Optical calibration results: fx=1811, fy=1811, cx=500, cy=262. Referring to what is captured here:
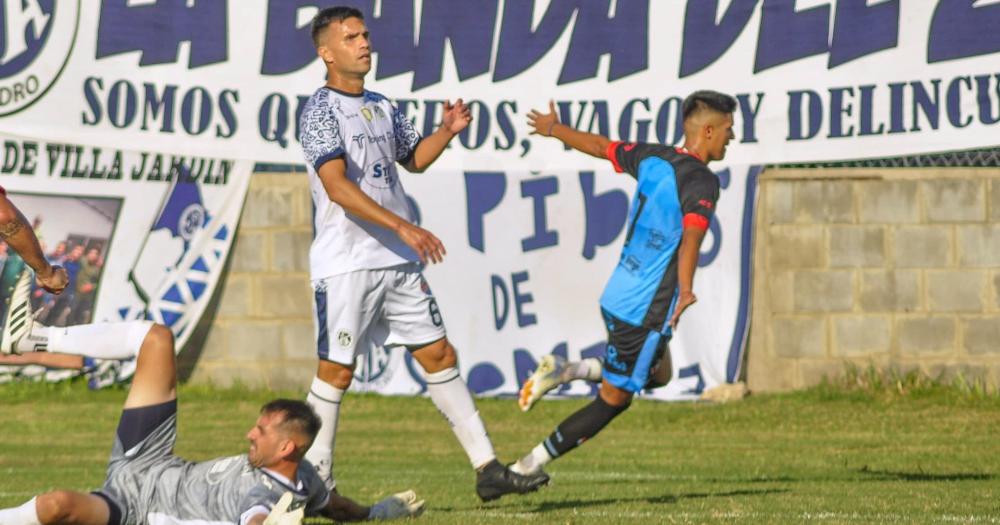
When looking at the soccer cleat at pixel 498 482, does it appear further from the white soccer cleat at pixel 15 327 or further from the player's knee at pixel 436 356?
the white soccer cleat at pixel 15 327

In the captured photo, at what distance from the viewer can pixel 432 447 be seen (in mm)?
13586

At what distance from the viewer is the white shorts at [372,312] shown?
8.49 metres

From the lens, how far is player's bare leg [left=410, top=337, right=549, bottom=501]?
8633mm

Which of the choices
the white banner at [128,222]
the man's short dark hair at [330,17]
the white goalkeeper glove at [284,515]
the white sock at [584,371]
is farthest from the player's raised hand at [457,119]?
the white banner at [128,222]

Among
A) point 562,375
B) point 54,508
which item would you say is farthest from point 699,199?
point 54,508

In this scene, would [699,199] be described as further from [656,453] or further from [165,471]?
[656,453]

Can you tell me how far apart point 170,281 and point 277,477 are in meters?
9.11

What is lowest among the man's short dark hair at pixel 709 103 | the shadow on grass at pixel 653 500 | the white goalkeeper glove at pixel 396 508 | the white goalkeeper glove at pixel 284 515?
the shadow on grass at pixel 653 500

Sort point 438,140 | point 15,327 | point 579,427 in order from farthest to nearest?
point 579,427 < point 438,140 < point 15,327

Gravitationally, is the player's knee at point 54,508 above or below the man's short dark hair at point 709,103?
below

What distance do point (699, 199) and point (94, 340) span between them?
3181 mm

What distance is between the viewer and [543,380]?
9508mm

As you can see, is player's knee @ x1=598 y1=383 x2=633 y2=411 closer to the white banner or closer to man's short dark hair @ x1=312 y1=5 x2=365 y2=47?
man's short dark hair @ x1=312 y1=5 x2=365 y2=47

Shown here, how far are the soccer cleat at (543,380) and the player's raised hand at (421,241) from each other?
1691 mm
